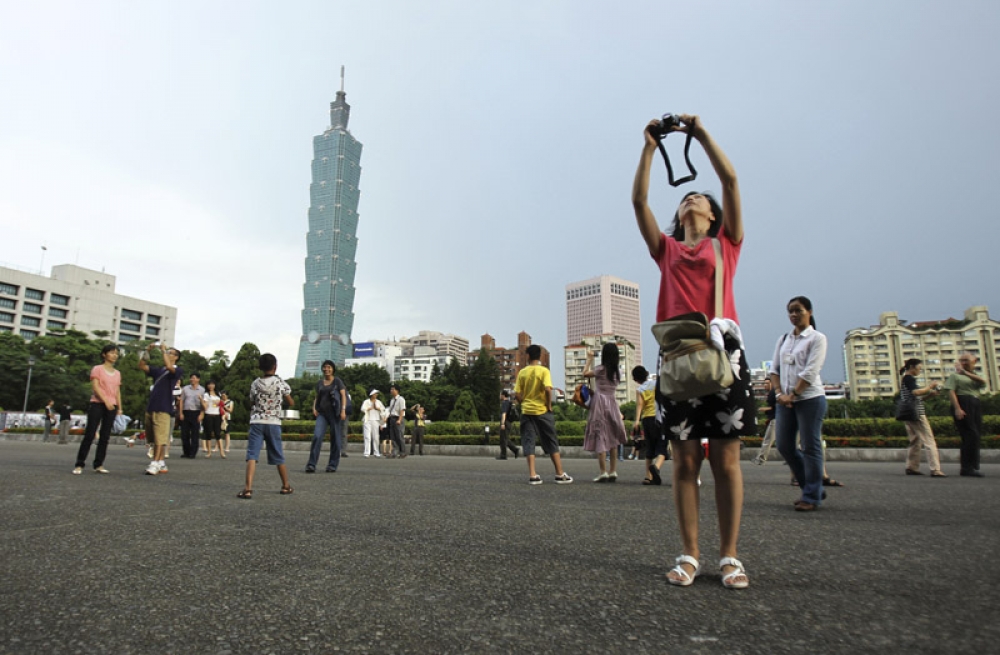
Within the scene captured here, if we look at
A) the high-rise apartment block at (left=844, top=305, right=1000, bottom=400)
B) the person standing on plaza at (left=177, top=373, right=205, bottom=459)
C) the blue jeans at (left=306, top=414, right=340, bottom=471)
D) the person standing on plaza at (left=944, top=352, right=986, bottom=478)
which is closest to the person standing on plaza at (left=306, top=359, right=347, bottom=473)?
the blue jeans at (left=306, top=414, right=340, bottom=471)

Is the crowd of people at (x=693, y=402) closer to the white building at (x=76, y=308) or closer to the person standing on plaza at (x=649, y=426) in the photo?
the person standing on plaza at (x=649, y=426)

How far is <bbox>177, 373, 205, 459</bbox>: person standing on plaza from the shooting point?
13.6 m

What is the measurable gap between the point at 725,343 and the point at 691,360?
29 centimetres

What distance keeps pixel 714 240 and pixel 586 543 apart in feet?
6.29

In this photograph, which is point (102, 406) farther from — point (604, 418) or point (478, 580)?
point (478, 580)

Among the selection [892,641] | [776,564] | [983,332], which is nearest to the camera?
[892,641]

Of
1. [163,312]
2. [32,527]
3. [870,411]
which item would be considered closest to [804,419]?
[32,527]

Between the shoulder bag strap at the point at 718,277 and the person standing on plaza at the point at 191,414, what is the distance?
13.1 metres

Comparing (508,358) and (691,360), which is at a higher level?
(508,358)

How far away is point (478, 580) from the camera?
2797 millimetres

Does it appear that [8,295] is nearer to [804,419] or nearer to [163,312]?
[163,312]

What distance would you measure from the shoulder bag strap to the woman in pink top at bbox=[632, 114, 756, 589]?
20 mm

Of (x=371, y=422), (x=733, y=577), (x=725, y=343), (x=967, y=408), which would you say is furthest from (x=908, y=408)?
(x=371, y=422)

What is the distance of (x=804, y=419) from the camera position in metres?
5.67
